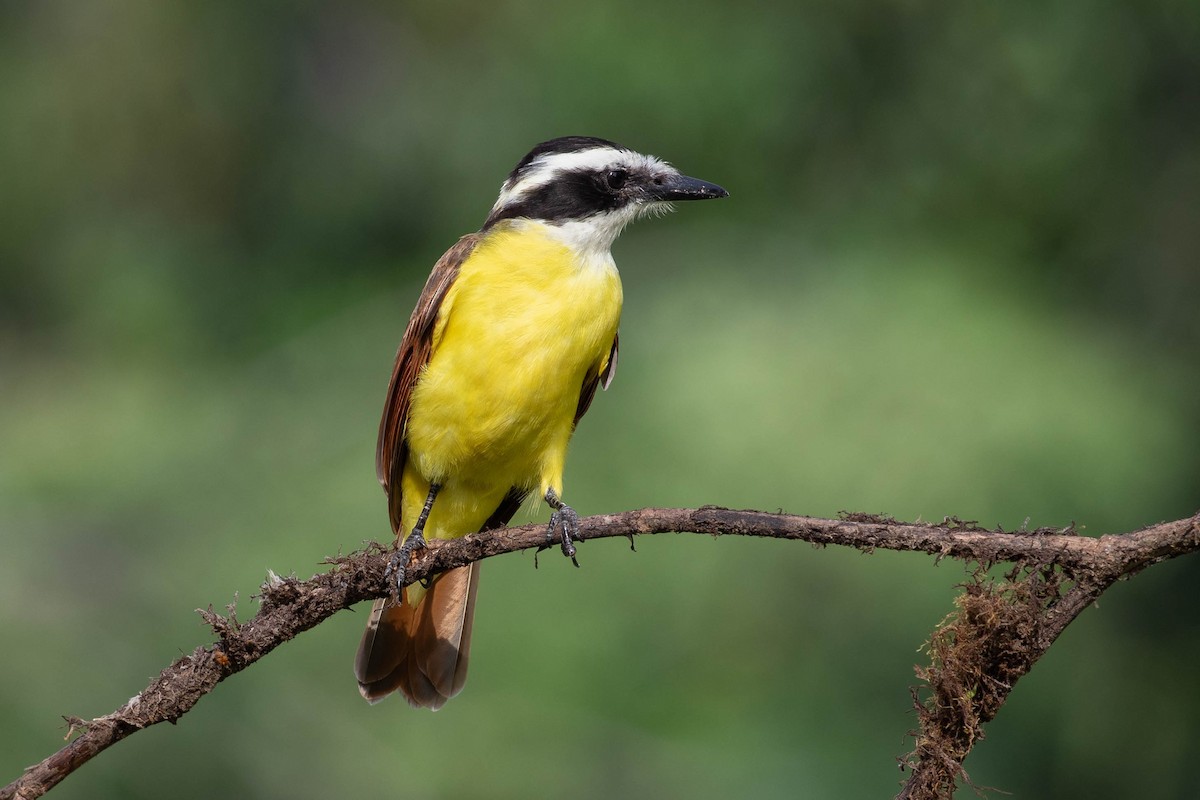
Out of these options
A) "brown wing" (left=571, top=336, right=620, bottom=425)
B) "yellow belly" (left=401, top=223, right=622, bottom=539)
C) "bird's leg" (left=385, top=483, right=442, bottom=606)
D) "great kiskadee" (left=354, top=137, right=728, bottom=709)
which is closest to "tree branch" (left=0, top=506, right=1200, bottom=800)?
"bird's leg" (left=385, top=483, right=442, bottom=606)

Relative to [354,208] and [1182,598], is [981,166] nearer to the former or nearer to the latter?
[1182,598]

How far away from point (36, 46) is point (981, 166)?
6.98 metres

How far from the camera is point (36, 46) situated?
34.8 feet

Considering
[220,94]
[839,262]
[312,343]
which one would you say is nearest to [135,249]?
[220,94]

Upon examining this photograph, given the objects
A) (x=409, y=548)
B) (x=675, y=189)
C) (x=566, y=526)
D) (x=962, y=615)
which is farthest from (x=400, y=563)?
(x=962, y=615)

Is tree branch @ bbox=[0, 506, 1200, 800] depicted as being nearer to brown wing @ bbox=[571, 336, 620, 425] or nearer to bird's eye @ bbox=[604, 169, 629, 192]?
brown wing @ bbox=[571, 336, 620, 425]

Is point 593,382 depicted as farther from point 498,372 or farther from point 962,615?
point 962,615

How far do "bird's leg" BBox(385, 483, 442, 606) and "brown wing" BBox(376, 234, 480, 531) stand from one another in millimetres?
125

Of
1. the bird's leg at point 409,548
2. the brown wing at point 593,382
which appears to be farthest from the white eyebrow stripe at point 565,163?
the bird's leg at point 409,548

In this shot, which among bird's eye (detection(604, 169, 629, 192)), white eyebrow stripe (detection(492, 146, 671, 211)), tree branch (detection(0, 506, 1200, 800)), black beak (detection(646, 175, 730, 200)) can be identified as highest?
white eyebrow stripe (detection(492, 146, 671, 211))

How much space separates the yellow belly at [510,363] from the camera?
3857 millimetres

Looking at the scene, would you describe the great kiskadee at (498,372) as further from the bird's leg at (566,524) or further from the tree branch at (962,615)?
the tree branch at (962,615)

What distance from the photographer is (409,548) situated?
3664mm

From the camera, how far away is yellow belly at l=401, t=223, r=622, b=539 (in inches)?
152
